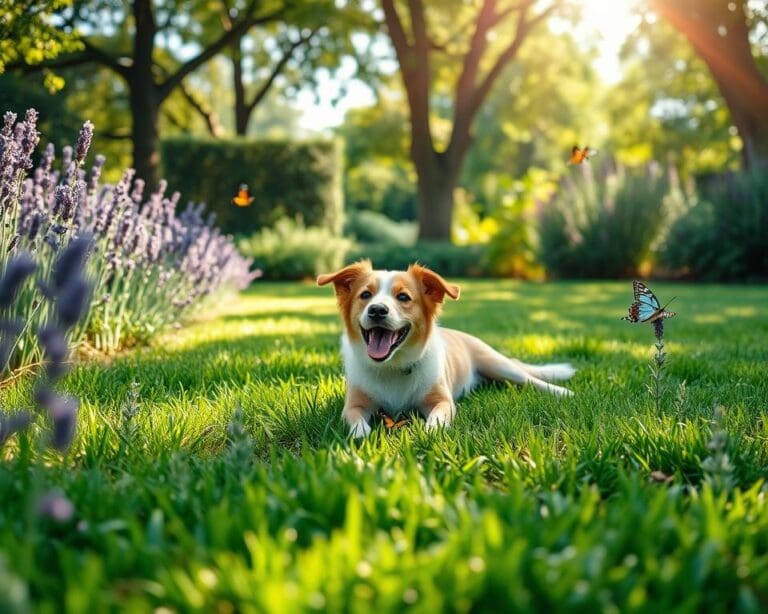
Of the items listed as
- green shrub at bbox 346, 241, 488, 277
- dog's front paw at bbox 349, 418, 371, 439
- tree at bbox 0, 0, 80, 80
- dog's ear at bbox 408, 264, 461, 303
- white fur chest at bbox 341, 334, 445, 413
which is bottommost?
dog's front paw at bbox 349, 418, 371, 439

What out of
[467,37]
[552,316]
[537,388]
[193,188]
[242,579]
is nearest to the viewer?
[242,579]

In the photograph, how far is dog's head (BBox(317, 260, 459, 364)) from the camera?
13.0 ft

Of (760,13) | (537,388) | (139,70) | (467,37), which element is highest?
(467,37)

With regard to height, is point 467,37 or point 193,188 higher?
point 467,37

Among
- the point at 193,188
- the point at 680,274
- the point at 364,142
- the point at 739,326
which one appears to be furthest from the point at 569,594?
the point at 364,142

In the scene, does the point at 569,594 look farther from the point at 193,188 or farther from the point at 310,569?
the point at 193,188

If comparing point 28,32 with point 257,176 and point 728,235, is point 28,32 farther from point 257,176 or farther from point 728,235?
point 728,235

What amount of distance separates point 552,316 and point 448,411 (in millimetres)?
5894

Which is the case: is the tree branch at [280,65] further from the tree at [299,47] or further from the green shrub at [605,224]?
the green shrub at [605,224]

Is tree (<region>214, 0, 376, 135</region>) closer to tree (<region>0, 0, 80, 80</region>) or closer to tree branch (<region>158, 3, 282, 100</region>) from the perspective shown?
tree branch (<region>158, 3, 282, 100</region>)

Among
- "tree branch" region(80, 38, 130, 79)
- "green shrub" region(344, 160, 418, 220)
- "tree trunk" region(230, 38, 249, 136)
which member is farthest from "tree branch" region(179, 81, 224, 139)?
"green shrub" region(344, 160, 418, 220)

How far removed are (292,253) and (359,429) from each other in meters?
14.0

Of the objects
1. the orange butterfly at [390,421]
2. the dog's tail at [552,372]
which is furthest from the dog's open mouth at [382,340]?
the dog's tail at [552,372]

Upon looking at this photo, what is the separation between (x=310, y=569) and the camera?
1703 mm
